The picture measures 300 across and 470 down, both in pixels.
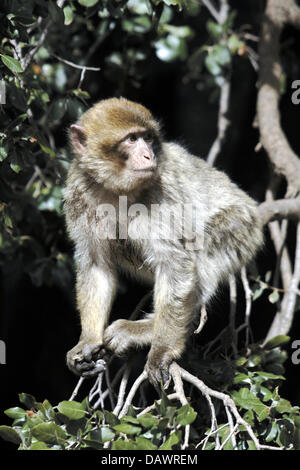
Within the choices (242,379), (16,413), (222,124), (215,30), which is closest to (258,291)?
(242,379)

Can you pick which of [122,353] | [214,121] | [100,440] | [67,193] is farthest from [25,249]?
[214,121]

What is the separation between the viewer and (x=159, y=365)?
3.59 m

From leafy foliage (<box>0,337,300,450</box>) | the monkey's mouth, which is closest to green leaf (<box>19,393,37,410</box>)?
leafy foliage (<box>0,337,300,450</box>)

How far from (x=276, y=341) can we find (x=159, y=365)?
938 millimetres

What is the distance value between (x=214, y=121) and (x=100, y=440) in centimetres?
636

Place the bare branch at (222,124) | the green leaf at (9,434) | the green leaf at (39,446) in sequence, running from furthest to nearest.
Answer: the bare branch at (222,124)
the green leaf at (9,434)
the green leaf at (39,446)

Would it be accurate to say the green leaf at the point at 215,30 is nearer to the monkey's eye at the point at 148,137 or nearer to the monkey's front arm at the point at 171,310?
the monkey's eye at the point at 148,137

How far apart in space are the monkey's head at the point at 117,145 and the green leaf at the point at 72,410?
135cm

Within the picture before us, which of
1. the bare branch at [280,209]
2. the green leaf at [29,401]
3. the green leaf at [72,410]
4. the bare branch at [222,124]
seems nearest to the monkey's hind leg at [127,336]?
the green leaf at [29,401]

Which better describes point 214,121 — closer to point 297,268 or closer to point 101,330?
point 297,268

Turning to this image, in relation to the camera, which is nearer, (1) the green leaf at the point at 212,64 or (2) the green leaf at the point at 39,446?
(2) the green leaf at the point at 39,446

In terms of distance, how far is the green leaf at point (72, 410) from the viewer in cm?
302

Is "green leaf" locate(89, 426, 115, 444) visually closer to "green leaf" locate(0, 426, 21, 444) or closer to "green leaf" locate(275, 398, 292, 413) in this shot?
"green leaf" locate(0, 426, 21, 444)

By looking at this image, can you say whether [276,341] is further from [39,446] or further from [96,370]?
[39,446]
